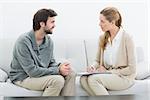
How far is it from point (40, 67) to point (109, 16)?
1.75 ft

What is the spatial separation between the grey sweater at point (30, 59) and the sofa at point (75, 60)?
41 millimetres

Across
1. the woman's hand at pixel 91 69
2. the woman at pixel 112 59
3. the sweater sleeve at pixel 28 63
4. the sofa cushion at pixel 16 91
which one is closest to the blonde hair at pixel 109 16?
the woman at pixel 112 59

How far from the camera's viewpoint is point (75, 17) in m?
2.21

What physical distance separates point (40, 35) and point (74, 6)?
29cm

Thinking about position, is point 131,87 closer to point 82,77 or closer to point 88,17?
point 82,77

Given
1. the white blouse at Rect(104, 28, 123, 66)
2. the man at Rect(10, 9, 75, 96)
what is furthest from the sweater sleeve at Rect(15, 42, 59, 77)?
the white blouse at Rect(104, 28, 123, 66)

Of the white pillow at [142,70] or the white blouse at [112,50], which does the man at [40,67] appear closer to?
the white blouse at [112,50]

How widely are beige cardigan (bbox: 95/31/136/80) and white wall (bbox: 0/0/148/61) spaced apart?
8cm

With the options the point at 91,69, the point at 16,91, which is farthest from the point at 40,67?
the point at 91,69

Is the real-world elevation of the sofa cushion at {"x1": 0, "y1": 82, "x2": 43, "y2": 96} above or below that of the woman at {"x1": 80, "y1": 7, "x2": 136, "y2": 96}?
below

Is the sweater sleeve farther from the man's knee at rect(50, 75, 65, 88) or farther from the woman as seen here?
the woman

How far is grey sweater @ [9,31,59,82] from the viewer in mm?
2090

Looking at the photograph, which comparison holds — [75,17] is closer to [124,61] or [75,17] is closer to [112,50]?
[112,50]

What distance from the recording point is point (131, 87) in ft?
7.07
